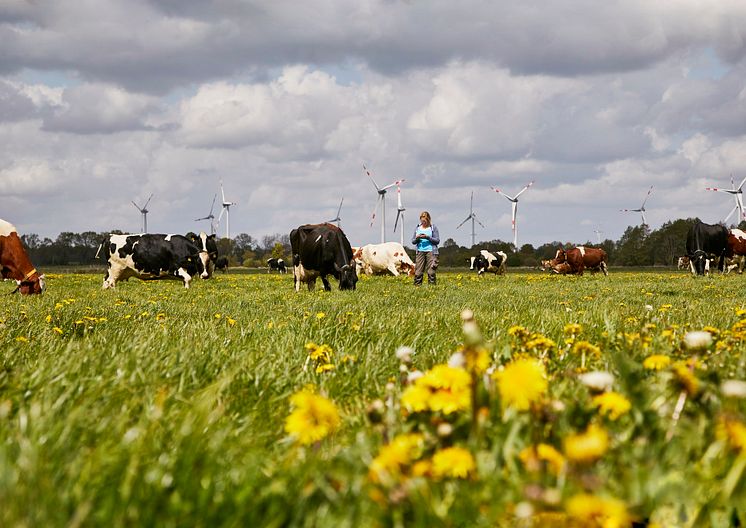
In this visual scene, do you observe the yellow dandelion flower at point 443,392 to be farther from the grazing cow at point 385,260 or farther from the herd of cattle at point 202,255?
the grazing cow at point 385,260

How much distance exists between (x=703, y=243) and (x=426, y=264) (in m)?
18.1

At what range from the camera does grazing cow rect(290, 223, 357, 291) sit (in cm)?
1920

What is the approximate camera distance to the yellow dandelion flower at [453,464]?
1.84 m

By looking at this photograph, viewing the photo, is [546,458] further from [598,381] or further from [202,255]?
[202,255]

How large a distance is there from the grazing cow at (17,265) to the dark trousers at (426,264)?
11.3 metres

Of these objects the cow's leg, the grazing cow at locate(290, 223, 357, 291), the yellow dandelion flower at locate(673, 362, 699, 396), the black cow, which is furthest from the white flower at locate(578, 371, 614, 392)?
the black cow

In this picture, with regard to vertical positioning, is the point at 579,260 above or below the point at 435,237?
below

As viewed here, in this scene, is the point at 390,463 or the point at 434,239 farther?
the point at 434,239

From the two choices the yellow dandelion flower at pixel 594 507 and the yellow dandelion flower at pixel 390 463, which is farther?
the yellow dandelion flower at pixel 390 463

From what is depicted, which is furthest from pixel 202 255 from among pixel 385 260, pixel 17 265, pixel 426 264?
pixel 385 260

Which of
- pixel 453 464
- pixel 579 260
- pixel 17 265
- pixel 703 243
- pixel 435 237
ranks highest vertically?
pixel 703 243

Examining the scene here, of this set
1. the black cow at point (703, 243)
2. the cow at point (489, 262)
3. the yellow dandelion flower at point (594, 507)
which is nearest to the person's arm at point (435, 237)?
the black cow at point (703, 243)

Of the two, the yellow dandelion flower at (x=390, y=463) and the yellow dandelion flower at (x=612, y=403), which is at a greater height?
the yellow dandelion flower at (x=612, y=403)

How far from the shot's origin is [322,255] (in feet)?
64.8
